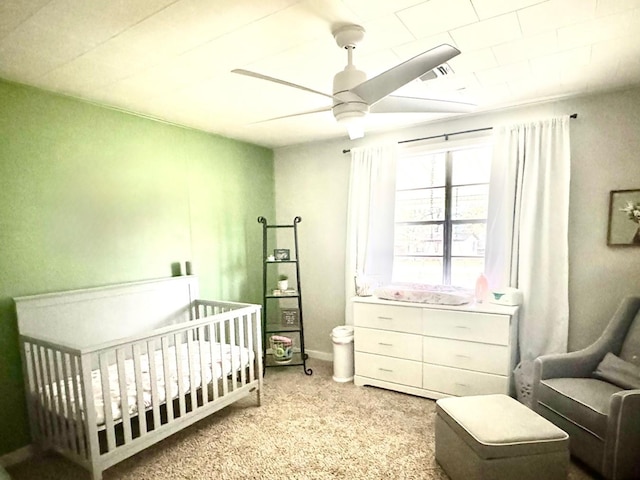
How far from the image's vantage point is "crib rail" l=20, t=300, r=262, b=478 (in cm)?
178

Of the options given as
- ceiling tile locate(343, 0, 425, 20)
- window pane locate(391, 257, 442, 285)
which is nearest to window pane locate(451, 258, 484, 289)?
window pane locate(391, 257, 442, 285)

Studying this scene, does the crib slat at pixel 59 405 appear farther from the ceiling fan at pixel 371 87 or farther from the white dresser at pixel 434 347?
the white dresser at pixel 434 347

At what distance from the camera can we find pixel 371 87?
151cm

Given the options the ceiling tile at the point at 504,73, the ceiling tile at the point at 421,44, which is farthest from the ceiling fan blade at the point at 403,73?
the ceiling tile at the point at 504,73

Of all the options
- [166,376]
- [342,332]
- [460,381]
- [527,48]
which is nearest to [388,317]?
[342,332]

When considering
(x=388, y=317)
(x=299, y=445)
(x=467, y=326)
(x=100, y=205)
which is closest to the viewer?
(x=299, y=445)

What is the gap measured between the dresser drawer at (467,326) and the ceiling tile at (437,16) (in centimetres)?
197

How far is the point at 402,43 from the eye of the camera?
1749 millimetres

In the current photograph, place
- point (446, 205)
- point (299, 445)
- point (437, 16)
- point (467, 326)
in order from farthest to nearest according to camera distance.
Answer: point (446, 205) < point (467, 326) < point (299, 445) < point (437, 16)

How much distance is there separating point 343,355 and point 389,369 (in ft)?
1.51

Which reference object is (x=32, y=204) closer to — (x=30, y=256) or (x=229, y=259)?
(x=30, y=256)

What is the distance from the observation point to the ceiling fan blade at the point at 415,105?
1731 millimetres

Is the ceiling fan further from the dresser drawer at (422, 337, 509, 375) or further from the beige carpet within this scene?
the beige carpet

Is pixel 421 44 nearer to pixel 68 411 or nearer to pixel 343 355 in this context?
pixel 343 355
